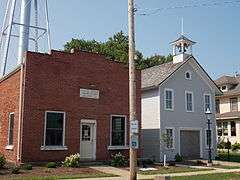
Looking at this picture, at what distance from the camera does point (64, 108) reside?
23.5 metres

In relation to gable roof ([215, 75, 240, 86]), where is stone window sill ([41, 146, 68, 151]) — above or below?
below

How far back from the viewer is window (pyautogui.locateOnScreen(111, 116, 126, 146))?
25.3m

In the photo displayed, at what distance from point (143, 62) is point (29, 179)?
142 ft

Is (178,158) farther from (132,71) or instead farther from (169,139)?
(132,71)

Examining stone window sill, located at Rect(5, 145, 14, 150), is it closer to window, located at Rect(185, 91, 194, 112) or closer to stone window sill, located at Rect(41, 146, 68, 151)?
stone window sill, located at Rect(41, 146, 68, 151)

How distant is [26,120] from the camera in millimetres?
22062

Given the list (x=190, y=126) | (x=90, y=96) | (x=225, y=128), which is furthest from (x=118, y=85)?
(x=225, y=128)

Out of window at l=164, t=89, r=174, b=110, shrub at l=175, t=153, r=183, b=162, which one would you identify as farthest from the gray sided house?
shrub at l=175, t=153, r=183, b=162

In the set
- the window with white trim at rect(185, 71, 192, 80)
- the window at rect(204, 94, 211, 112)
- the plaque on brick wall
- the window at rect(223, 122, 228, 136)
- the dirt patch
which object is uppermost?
the window with white trim at rect(185, 71, 192, 80)

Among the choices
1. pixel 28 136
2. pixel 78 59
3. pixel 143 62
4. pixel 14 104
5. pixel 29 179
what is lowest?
pixel 29 179

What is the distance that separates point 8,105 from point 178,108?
45.2 feet

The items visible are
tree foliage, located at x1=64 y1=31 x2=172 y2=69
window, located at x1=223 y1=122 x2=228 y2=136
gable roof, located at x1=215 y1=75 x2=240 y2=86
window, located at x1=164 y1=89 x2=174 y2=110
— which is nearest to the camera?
window, located at x1=164 y1=89 x2=174 y2=110

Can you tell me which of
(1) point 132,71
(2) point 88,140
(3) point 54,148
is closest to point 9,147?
(3) point 54,148

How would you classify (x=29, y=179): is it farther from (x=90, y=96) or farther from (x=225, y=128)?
(x=225, y=128)
